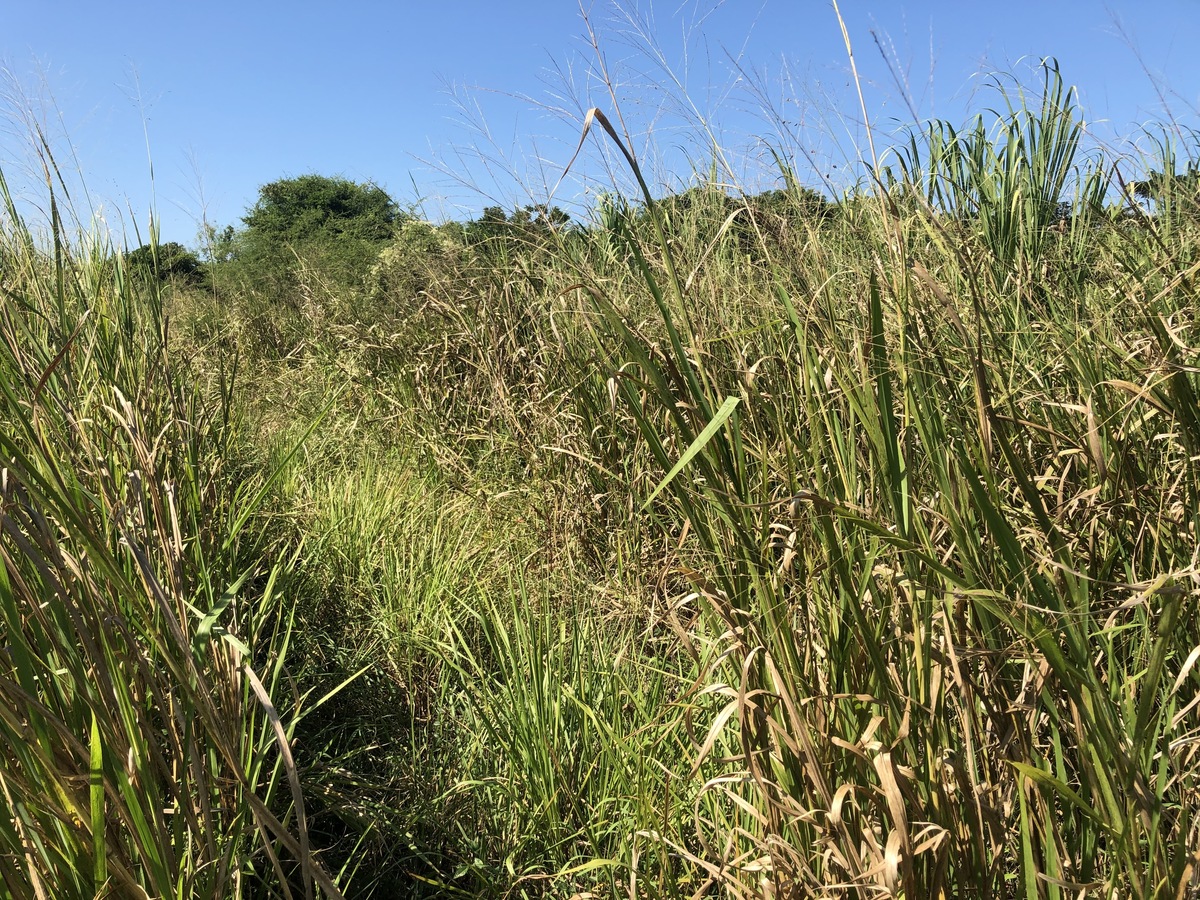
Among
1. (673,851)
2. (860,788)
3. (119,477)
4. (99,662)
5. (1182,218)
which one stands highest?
(1182,218)

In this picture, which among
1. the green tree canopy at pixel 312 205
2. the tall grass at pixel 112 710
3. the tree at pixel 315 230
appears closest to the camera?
the tall grass at pixel 112 710

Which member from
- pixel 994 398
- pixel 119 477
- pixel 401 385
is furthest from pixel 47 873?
pixel 401 385

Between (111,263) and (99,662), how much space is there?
2.63 meters

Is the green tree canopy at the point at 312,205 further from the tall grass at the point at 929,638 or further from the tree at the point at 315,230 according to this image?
the tall grass at the point at 929,638

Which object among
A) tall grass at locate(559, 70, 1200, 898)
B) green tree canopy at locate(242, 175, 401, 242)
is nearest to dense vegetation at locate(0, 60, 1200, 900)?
tall grass at locate(559, 70, 1200, 898)

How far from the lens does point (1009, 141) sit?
3344 millimetres

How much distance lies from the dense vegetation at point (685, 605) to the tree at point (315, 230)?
5.91 meters

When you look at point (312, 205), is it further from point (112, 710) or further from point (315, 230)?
point (112, 710)

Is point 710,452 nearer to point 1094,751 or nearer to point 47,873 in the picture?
point 1094,751

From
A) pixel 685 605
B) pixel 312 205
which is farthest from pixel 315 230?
pixel 685 605

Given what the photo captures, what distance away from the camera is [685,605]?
135cm

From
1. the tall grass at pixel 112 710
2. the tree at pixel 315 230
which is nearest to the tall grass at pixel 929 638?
the tall grass at pixel 112 710

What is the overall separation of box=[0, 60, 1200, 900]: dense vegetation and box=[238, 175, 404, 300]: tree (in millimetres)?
5908

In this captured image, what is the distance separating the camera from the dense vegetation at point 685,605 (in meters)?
0.79
